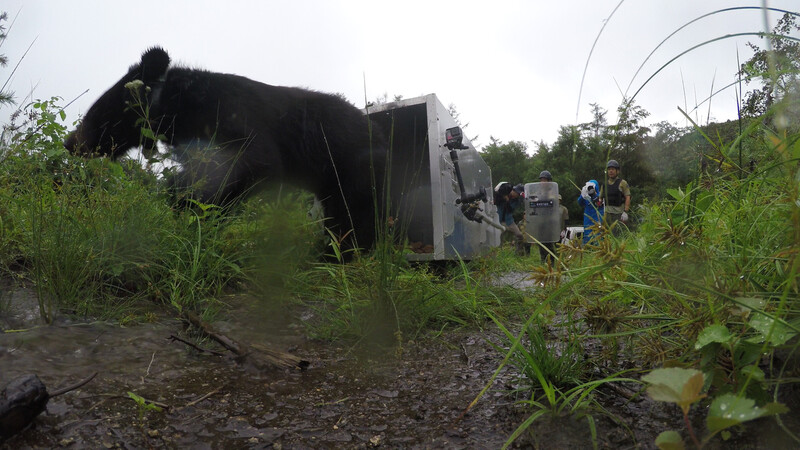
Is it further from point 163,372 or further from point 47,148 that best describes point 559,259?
point 47,148

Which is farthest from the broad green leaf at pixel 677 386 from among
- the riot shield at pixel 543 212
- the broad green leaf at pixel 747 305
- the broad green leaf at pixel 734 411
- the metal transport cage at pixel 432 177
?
the riot shield at pixel 543 212

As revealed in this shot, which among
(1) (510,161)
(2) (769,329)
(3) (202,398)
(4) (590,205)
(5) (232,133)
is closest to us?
(2) (769,329)

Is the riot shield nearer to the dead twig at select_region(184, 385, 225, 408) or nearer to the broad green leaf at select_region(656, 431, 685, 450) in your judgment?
the dead twig at select_region(184, 385, 225, 408)

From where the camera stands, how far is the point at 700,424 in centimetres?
123

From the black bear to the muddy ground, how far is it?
1104 mm

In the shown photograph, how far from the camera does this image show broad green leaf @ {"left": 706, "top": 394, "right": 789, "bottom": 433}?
2.56ft

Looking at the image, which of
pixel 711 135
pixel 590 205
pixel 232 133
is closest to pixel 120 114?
pixel 232 133

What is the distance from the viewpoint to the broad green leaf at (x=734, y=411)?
2.56ft

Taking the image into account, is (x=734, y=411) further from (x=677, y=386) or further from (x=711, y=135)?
(x=711, y=135)

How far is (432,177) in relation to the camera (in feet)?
15.1

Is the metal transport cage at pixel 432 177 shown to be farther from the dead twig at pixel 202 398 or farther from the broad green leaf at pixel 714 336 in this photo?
the broad green leaf at pixel 714 336

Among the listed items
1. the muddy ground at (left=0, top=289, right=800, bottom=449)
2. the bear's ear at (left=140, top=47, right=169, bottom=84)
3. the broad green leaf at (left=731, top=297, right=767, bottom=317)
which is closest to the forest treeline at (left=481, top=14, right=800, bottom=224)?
the broad green leaf at (left=731, top=297, right=767, bottom=317)

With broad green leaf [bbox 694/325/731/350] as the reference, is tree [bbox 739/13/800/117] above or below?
above

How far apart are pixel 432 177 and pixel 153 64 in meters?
2.45
